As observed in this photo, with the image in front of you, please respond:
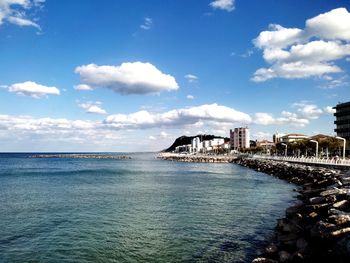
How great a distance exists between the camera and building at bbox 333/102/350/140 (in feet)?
373

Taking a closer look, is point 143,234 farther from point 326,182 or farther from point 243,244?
point 326,182

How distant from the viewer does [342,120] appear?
117 metres

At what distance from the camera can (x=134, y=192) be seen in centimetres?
3441

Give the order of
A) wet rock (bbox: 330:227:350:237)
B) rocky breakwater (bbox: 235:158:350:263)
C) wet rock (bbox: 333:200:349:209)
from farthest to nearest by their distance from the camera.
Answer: wet rock (bbox: 333:200:349:209), wet rock (bbox: 330:227:350:237), rocky breakwater (bbox: 235:158:350:263)

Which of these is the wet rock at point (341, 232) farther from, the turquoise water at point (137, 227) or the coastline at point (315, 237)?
the turquoise water at point (137, 227)

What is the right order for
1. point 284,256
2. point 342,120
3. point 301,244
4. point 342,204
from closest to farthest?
point 284,256, point 301,244, point 342,204, point 342,120

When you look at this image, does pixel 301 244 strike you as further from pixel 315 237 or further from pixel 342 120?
pixel 342 120

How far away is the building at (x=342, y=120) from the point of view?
4476 inches

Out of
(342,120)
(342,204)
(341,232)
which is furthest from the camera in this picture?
(342,120)

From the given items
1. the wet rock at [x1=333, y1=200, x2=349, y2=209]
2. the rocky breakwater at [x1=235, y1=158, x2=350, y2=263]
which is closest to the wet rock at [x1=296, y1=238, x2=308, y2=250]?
the rocky breakwater at [x1=235, y1=158, x2=350, y2=263]

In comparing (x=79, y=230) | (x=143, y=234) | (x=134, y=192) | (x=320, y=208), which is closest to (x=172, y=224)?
(x=143, y=234)

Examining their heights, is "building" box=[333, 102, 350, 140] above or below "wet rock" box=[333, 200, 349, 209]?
above

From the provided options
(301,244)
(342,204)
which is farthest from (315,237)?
(342,204)

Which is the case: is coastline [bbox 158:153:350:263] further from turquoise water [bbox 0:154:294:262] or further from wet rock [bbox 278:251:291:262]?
turquoise water [bbox 0:154:294:262]
